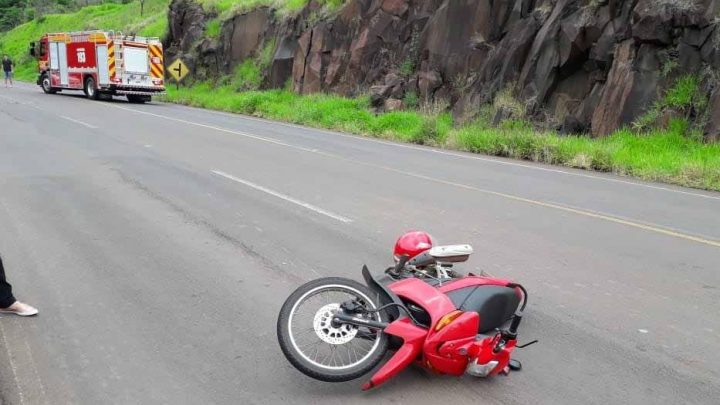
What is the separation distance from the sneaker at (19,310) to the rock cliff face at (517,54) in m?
13.3

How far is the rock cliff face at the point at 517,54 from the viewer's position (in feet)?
49.1

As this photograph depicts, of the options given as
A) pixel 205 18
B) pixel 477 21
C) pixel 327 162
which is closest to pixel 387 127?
pixel 477 21

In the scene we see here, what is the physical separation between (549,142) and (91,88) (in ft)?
80.2

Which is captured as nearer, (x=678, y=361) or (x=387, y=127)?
(x=678, y=361)

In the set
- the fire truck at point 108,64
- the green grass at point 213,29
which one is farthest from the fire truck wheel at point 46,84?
the green grass at point 213,29

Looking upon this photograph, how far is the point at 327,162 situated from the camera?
1248 cm

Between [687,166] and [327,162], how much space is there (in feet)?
21.7

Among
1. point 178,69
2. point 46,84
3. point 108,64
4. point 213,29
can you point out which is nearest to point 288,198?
point 108,64

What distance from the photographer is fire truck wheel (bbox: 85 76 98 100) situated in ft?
102

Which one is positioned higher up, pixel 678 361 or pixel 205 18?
pixel 205 18

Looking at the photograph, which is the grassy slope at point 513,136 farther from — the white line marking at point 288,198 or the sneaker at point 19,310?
the sneaker at point 19,310

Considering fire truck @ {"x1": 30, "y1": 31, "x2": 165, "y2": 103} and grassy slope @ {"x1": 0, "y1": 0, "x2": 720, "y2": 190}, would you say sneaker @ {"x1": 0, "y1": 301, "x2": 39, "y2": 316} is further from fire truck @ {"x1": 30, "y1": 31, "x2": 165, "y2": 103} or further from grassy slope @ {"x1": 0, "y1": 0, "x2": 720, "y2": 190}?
fire truck @ {"x1": 30, "y1": 31, "x2": 165, "y2": 103}

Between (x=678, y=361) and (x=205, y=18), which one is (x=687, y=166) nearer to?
(x=678, y=361)

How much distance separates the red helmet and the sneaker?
2.71 m
